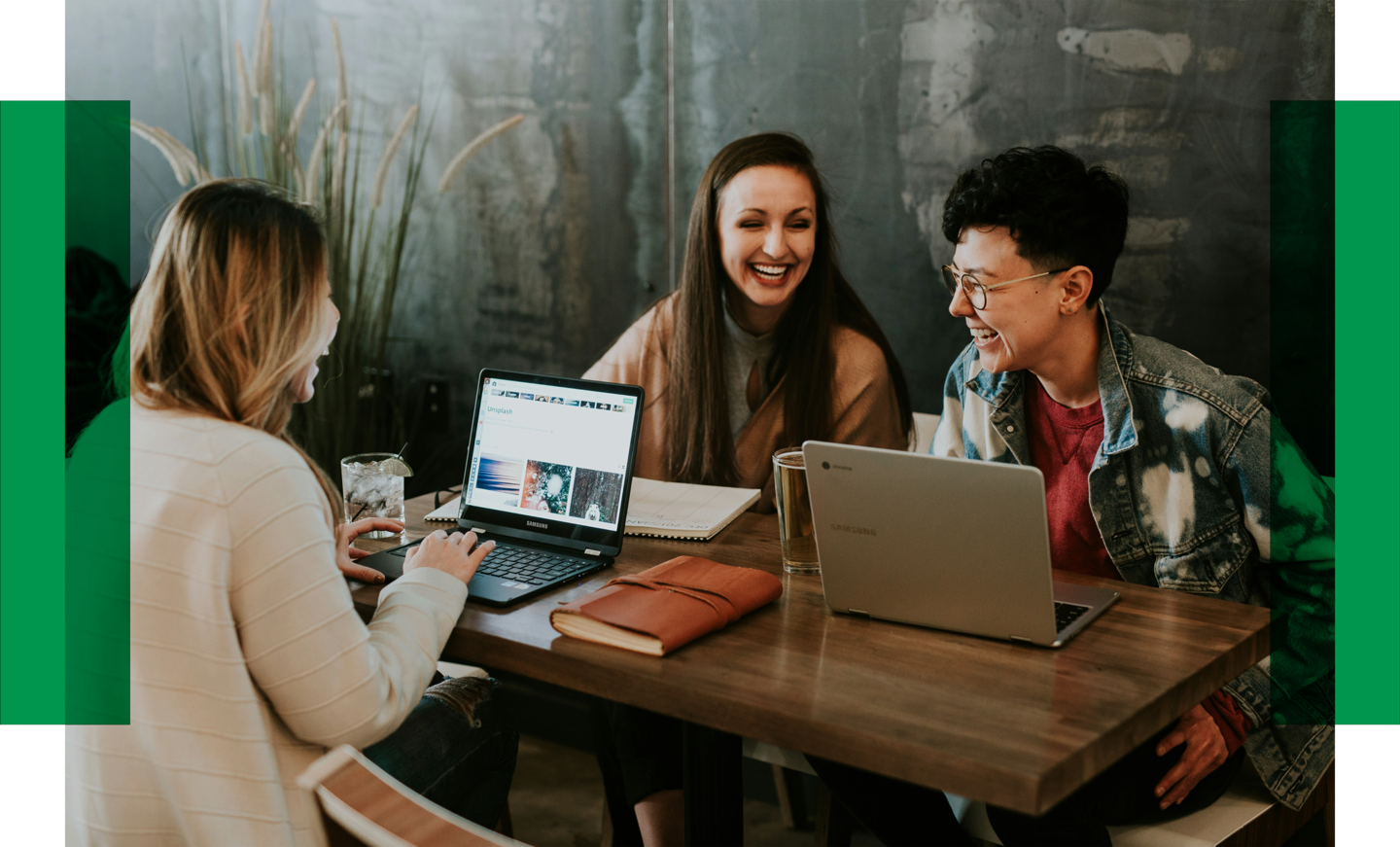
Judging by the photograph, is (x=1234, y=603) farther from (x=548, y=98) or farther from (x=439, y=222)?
(x=439, y=222)

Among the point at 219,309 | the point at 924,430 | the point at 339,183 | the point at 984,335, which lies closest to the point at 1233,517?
the point at 984,335

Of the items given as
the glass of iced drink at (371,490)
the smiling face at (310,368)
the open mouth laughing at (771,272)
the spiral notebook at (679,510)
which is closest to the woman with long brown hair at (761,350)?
the open mouth laughing at (771,272)

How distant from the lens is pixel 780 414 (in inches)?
92.3

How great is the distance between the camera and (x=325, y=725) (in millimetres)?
1246

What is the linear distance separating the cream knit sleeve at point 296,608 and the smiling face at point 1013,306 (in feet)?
3.52

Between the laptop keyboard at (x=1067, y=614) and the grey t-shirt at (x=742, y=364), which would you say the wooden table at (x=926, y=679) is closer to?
the laptop keyboard at (x=1067, y=614)

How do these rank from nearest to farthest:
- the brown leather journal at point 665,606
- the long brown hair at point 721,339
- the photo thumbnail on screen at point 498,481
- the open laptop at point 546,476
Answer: the brown leather journal at point 665,606 < the open laptop at point 546,476 < the photo thumbnail on screen at point 498,481 < the long brown hair at point 721,339

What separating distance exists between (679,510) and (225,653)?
87 cm

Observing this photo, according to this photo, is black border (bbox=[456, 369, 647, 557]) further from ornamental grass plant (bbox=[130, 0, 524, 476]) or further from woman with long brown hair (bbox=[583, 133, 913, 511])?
ornamental grass plant (bbox=[130, 0, 524, 476])

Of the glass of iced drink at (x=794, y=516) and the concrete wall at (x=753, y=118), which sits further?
the concrete wall at (x=753, y=118)

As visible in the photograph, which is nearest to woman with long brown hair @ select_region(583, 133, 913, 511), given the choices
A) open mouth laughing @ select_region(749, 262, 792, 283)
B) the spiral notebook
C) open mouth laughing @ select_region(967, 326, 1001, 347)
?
open mouth laughing @ select_region(749, 262, 792, 283)

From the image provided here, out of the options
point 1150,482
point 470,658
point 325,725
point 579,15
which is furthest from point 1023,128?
point 325,725

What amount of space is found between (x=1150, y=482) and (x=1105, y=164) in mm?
859

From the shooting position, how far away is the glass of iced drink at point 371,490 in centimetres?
189
